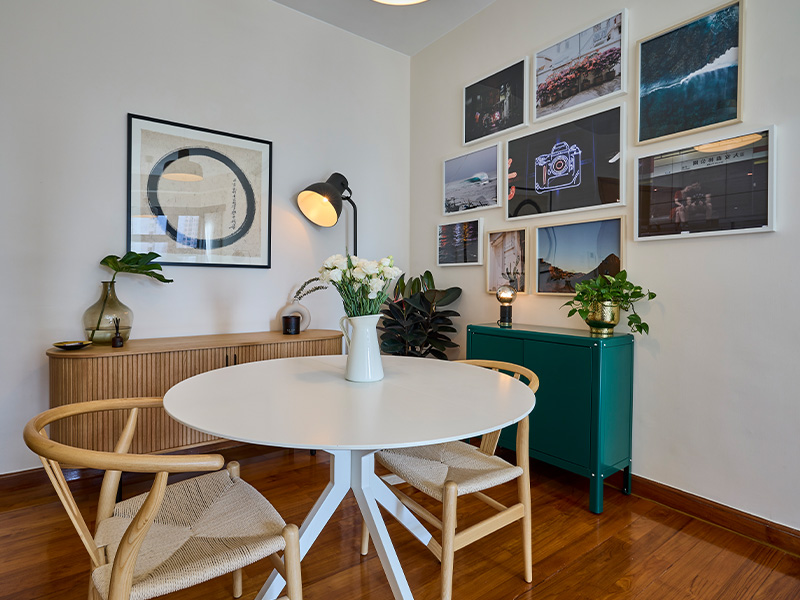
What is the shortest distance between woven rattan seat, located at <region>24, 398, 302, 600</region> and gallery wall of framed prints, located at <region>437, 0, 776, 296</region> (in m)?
2.18

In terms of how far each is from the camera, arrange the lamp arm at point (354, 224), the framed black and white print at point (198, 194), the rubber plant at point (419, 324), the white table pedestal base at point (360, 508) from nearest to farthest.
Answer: the white table pedestal base at point (360, 508) → the framed black and white print at point (198, 194) → the rubber plant at point (419, 324) → the lamp arm at point (354, 224)

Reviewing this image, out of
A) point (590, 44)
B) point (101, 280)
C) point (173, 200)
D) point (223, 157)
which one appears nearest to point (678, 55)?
point (590, 44)

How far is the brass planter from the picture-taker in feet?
7.57

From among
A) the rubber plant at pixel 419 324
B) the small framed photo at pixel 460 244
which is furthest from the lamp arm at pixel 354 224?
the small framed photo at pixel 460 244

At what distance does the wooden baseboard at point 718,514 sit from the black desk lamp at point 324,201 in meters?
2.46

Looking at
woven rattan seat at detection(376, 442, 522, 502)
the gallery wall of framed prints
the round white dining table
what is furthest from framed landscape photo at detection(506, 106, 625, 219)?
woven rattan seat at detection(376, 442, 522, 502)

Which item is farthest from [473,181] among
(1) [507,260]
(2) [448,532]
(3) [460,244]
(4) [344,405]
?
(2) [448,532]

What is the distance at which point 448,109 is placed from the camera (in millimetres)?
3627

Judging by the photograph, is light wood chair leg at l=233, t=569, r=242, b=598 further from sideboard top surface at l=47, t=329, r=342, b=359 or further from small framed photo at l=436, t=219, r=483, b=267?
small framed photo at l=436, t=219, r=483, b=267

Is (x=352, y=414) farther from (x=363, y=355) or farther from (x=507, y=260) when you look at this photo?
(x=507, y=260)

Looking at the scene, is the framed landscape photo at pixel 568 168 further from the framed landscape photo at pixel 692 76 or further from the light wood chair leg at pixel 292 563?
the light wood chair leg at pixel 292 563

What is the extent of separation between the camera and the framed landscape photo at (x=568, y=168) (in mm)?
2506

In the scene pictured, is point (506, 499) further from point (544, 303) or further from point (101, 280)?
point (101, 280)

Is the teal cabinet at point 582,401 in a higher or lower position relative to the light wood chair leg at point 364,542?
higher
